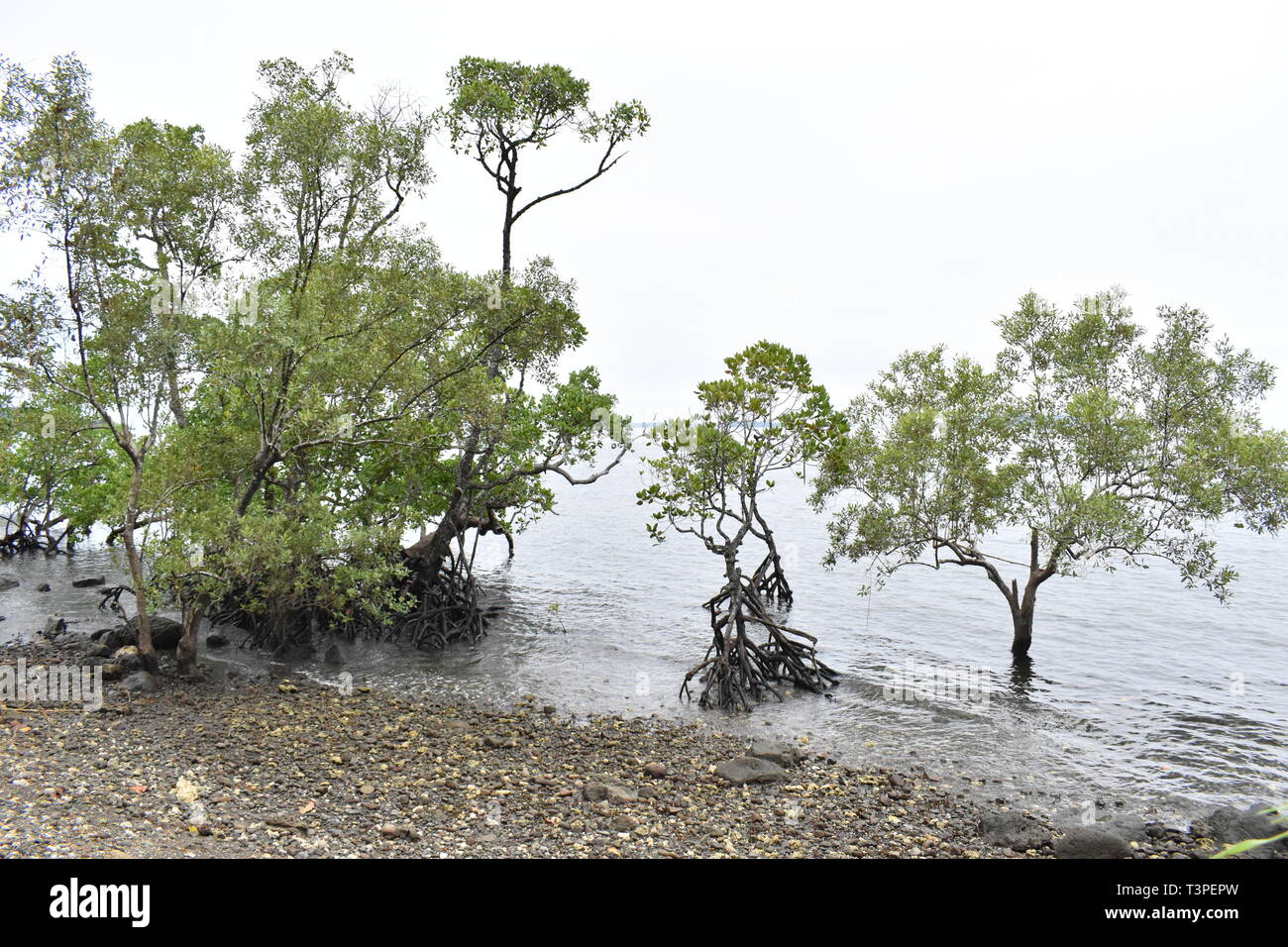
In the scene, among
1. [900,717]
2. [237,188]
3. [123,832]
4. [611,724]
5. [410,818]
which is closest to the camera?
[123,832]

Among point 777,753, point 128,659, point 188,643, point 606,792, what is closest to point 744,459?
point 777,753

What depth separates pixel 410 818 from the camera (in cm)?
1303

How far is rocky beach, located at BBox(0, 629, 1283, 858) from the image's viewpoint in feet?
39.9

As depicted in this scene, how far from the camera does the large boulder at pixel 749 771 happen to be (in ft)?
53.3

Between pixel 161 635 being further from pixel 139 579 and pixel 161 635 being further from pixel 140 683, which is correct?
pixel 139 579

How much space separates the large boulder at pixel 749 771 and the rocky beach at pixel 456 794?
0.05 metres

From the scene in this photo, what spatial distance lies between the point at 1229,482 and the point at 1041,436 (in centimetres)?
528

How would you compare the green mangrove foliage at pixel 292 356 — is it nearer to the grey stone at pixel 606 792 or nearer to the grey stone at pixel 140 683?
the grey stone at pixel 140 683

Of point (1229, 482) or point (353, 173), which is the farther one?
point (353, 173)

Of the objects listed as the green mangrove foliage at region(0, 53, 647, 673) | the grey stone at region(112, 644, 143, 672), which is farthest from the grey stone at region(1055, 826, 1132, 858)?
the grey stone at region(112, 644, 143, 672)

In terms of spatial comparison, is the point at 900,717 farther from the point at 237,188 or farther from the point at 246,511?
the point at 237,188

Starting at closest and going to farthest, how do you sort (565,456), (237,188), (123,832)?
(123,832), (237,188), (565,456)

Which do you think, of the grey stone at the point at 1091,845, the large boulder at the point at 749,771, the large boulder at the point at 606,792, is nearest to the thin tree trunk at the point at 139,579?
the large boulder at the point at 606,792
